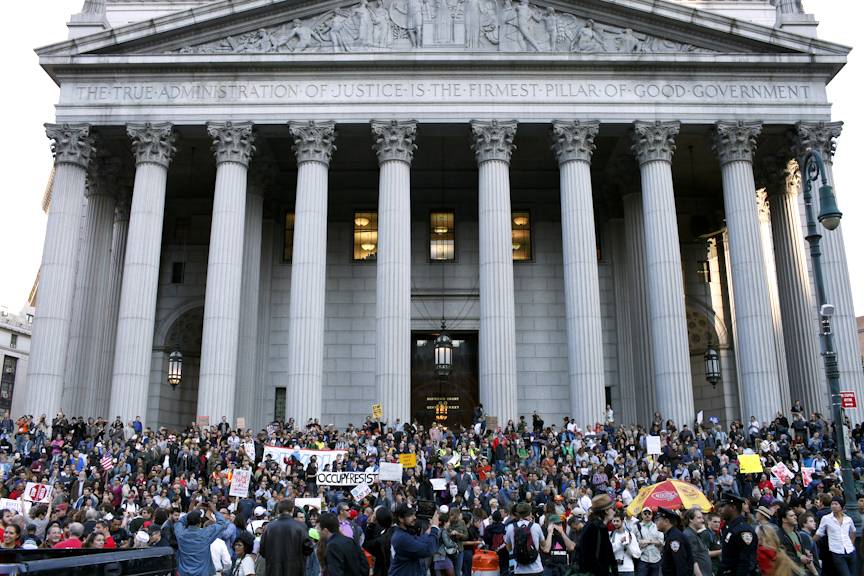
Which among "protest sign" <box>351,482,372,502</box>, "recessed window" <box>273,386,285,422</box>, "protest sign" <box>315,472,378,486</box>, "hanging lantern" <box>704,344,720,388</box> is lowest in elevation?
"protest sign" <box>351,482,372,502</box>

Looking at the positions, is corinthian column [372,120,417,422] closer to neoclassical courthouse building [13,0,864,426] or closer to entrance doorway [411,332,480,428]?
neoclassical courthouse building [13,0,864,426]

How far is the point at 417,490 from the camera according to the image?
2266 cm

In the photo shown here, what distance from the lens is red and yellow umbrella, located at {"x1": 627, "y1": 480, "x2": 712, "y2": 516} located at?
1448 centimetres

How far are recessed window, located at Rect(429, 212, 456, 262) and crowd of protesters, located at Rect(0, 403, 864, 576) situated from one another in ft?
31.1

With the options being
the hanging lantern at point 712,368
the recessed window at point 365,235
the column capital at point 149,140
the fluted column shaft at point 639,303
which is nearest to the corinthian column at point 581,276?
the hanging lantern at point 712,368

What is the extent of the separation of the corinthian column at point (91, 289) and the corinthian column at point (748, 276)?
88.1 feet

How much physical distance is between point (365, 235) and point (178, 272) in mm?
9991

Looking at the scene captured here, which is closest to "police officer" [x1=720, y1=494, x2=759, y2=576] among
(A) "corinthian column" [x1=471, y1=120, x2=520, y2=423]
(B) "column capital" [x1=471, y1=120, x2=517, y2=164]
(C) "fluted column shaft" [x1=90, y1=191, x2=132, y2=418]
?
(A) "corinthian column" [x1=471, y1=120, x2=520, y2=423]

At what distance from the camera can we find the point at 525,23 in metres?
34.0

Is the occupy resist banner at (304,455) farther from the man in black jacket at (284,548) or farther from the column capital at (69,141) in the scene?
the column capital at (69,141)

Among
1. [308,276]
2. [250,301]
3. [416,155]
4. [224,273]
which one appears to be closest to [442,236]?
[416,155]

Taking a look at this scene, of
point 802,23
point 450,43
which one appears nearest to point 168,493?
point 450,43

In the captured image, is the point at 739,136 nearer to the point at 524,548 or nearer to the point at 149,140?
the point at 149,140

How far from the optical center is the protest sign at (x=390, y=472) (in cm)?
2256
